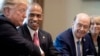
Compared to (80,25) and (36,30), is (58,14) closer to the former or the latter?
(80,25)

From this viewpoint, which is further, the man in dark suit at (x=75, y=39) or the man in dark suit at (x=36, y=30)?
the man in dark suit at (x=75, y=39)

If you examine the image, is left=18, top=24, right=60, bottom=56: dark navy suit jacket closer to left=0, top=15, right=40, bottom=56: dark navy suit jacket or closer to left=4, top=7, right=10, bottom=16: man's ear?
left=4, top=7, right=10, bottom=16: man's ear

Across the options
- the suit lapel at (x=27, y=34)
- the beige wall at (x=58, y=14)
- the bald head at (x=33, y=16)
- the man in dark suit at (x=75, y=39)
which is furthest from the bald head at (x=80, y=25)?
the beige wall at (x=58, y=14)

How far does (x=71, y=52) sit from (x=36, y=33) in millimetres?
476

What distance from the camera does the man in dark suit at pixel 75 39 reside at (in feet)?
8.90

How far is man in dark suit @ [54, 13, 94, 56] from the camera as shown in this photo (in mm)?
2713

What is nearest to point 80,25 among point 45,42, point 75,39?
point 75,39

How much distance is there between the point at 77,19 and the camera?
9.18ft

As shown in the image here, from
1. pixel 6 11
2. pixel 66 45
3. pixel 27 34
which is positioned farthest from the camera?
pixel 66 45

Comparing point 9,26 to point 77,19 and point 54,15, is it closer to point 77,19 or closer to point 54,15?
point 77,19

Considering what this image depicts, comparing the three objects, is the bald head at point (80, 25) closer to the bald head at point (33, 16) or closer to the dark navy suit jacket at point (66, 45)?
the dark navy suit jacket at point (66, 45)

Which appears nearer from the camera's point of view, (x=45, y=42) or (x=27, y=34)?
(x=27, y=34)

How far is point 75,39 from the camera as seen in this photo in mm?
2797

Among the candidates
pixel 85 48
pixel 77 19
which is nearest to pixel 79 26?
pixel 77 19
